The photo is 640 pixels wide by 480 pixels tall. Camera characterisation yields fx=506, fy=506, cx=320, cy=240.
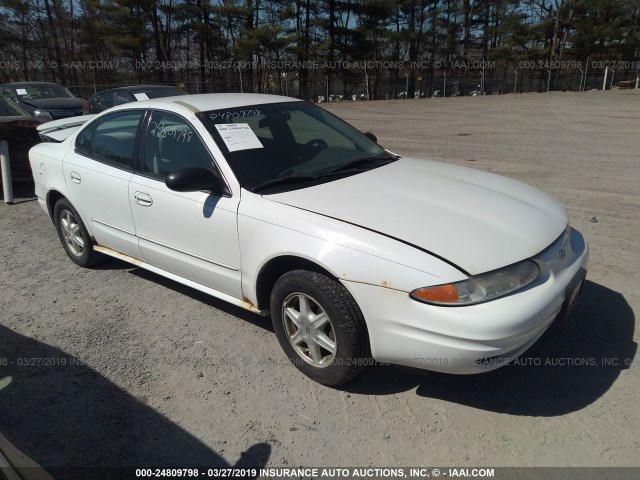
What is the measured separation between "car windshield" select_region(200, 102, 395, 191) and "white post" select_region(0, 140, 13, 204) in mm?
5223

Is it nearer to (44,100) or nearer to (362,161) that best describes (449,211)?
(362,161)

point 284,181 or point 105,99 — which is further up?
point 105,99

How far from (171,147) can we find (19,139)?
5.13 meters

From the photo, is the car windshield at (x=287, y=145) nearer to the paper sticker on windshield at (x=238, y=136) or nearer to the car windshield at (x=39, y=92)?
the paper sticker on windshield at (x=238, y=136)

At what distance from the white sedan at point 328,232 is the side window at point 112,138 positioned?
18mm

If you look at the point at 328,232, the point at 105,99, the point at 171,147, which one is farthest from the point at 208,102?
the point at 105,99

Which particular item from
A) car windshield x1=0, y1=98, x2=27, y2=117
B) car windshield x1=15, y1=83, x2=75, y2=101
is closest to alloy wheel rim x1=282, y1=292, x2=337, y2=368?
car windshield x1=0, y1=98, x2=27, y2=117

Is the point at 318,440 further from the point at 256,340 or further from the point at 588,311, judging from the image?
the point at 588,311

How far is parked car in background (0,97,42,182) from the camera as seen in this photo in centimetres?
741

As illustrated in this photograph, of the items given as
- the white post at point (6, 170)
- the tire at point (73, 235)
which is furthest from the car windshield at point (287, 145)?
the white post at point (6, 170)

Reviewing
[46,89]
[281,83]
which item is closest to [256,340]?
[46,89]

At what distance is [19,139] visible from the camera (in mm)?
7523

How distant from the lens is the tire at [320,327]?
8.93 feet

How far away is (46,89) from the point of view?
15383 mm
